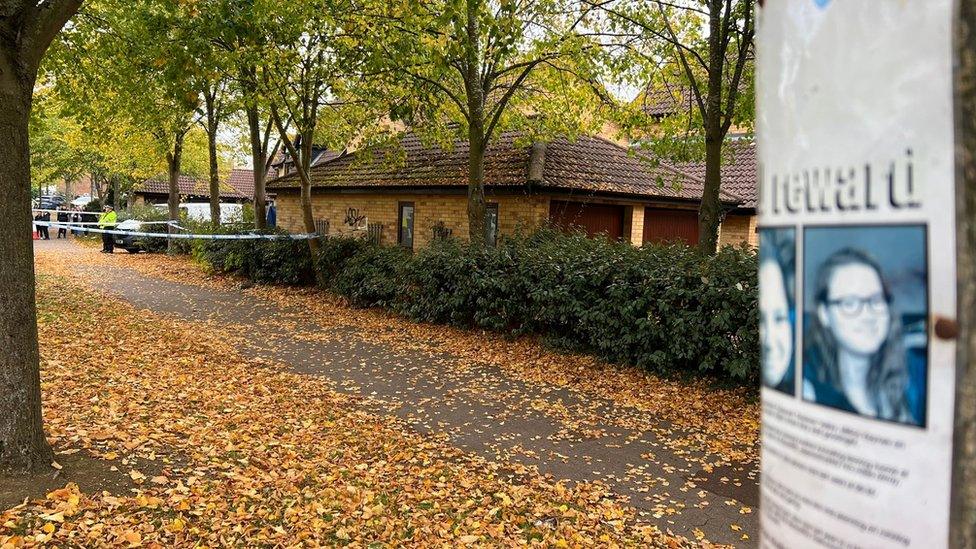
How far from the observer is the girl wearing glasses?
0.96 m

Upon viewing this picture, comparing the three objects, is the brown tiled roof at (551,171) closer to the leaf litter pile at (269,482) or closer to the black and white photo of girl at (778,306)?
the leaf litter pile at (269,482)

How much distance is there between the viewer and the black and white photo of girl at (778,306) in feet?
3.60

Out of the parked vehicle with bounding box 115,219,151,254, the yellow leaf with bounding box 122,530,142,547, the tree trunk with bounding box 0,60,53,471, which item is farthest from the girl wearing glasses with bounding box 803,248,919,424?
the parked vehicle with bounding box 115,219,151,254

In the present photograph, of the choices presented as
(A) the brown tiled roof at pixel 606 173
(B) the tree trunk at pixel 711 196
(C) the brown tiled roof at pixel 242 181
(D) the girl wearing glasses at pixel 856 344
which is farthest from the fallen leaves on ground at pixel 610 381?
(C) the brown tiled roof at pixel 242 181

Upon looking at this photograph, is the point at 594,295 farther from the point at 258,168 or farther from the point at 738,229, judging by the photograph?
the point at 258,168

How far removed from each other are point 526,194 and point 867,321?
12.4m

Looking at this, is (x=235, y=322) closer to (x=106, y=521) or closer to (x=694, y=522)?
(x=106, y=521)

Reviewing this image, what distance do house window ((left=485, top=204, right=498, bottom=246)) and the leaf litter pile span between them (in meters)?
7.36

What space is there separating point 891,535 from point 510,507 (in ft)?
12.5

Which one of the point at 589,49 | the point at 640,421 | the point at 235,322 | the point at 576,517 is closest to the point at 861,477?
the point at 576,517

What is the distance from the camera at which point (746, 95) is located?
10742 millimetres

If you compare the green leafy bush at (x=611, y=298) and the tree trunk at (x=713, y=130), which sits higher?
the tree trunk at (x=713, y=130)

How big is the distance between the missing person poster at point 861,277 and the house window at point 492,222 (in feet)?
42.9

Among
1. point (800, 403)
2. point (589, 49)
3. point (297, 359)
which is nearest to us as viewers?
point (800, 403)
